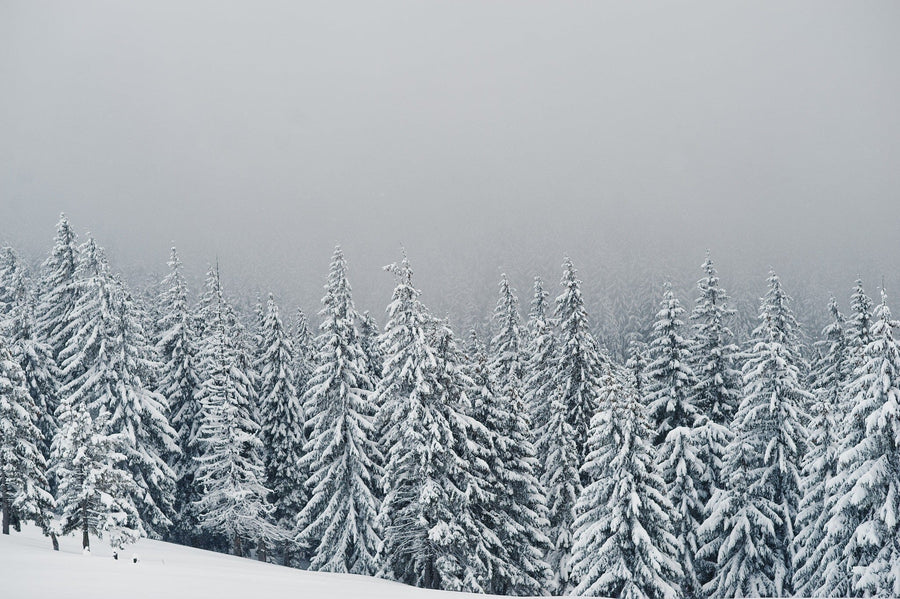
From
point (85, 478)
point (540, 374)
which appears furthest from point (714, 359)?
point (85, 478)

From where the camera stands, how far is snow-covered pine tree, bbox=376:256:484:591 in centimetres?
2353

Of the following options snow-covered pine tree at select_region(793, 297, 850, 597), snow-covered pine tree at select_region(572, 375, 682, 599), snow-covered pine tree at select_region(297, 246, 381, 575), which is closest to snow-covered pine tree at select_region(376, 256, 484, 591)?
snow-covered pine tree at select_region(297, 246, 381, 575)

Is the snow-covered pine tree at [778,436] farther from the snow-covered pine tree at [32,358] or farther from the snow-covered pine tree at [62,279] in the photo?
the snow-covered pine tree at [62,279]

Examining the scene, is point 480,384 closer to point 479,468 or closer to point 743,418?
point 479,468

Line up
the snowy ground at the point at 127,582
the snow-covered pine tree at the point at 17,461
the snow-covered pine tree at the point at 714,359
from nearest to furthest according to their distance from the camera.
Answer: the snowy ground at the point at 127,582 < the snow-covered pine tree at the point at 17,461 < the snow-covered pine tree at the point at 714,359

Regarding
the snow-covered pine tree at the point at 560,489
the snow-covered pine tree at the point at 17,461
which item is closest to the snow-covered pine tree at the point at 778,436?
the snow-covered pine tree at the point at 560,489

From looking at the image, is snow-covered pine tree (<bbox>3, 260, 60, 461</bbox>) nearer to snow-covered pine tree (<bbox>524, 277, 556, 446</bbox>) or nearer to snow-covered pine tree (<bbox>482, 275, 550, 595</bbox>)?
snow-covered pine tree (<bbox>482, 275, 550, 595</bbox>)

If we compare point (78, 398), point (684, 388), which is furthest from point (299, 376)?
point (684, 388)

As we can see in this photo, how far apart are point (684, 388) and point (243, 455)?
2391 centimetres

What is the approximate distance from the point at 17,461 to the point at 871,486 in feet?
93.2

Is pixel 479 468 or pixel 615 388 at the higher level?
pixel 615 388

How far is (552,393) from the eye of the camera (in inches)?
1251

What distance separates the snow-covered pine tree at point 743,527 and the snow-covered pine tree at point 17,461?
24.9 m

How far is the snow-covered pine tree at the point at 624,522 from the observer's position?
68.6 ft
